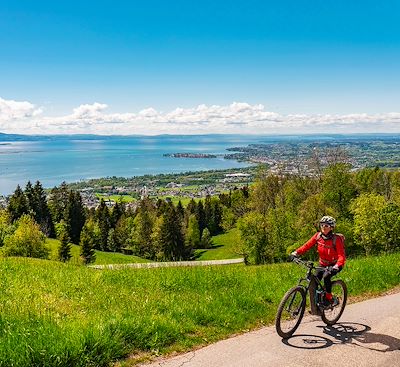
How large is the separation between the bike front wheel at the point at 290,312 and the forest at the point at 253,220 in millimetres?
21080

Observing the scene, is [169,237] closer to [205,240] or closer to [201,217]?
[205,240]

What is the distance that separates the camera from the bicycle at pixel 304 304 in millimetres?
8398

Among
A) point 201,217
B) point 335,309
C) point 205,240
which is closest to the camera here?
point 335,309

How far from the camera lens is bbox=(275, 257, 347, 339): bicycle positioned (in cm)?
840

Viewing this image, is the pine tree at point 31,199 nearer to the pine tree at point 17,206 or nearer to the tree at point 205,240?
the pine tree at point 17,206

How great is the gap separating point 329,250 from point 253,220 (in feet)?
140

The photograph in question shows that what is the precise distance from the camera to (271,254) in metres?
50.5

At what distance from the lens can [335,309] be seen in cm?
955

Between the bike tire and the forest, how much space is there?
2038 cm

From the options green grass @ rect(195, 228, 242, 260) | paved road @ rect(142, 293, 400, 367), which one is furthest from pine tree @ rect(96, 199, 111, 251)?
paved road @ rect(142, 293, 400, 367)

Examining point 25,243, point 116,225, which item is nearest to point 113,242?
point 116,225

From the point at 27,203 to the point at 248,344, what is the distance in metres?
86.2

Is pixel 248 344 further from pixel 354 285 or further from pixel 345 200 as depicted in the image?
pixel 345 200

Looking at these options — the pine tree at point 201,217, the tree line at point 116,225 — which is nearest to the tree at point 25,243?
the tree line at point 116,225
